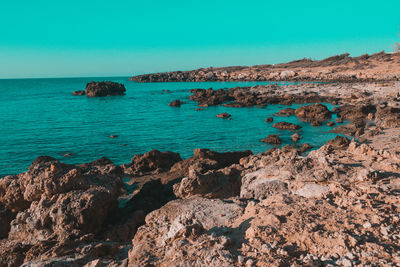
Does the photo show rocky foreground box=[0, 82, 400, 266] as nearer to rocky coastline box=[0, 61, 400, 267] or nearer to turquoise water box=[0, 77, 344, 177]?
rocky coastline box=[0, 61, 400, 267]

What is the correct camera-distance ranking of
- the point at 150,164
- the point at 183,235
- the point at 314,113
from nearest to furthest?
the point at 183,235 < the point at 150,164 < the point at 314,113

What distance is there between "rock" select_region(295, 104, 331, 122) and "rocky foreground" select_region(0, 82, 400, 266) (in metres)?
27.3

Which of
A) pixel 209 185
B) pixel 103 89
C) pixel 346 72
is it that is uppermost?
pixel 346 72

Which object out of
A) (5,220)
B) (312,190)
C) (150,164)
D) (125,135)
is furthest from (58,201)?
(125,135)

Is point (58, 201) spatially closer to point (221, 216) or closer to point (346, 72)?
point (221, 216)

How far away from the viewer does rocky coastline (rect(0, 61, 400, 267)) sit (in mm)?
5699

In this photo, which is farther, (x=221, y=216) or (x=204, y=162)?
(x=204, y=162)

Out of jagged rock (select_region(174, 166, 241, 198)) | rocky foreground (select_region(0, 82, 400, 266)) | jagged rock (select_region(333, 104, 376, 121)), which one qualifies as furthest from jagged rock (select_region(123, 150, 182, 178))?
jagged rock (select_region(333, 104, 376, 121))

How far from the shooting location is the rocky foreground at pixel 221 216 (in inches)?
224

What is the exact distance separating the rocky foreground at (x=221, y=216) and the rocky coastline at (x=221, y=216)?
0.03 meters

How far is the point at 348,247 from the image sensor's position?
5.48m

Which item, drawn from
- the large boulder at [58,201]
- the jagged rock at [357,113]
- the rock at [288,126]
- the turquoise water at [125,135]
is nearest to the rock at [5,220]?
the large boulder at [58,201]

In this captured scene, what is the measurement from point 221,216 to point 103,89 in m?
86.6

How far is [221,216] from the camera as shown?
26.7 feet
